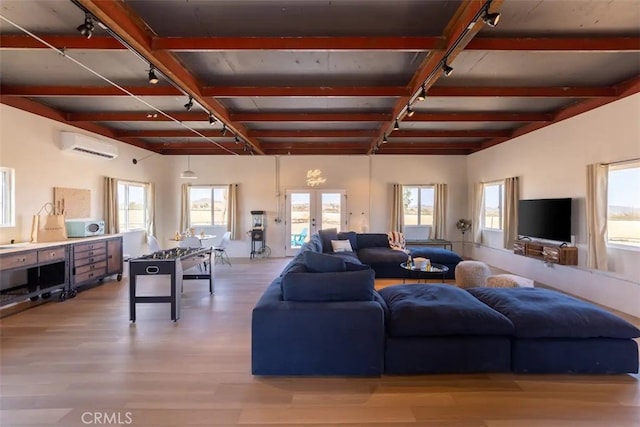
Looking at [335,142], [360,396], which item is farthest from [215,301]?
[335,142]

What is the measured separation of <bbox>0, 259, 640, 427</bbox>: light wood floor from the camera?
2158 mm

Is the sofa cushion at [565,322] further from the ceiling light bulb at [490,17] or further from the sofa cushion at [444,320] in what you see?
the ceiling light bulb at [490,17]

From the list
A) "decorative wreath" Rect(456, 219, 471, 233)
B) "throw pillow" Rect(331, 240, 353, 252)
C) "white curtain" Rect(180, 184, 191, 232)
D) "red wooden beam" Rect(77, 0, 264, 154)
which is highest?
"red wooden beam" Rect(77, 0, 264, 154)

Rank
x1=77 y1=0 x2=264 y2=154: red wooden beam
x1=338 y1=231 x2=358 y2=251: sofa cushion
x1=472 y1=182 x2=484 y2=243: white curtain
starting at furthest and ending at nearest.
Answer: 1. x1=472 y1=182 x2=484 y2=243: white curtain
2. x1=338 y1=231 x2=358 y2=251: sofa cushion
3. x1=77 y1=0 x2=264 y2=154: red wooden beam

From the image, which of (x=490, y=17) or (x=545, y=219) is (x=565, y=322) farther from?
(x=545, y=219)

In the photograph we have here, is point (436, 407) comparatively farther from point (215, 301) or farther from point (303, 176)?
point (303, 176)

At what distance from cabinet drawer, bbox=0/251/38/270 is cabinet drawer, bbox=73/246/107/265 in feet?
2.37

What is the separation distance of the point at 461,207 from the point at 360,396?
7841mm

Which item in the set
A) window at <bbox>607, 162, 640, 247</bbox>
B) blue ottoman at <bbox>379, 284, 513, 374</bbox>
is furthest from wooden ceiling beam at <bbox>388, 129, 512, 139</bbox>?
blue ottoman at <bbox>379, 284, 513, 374</bbox>

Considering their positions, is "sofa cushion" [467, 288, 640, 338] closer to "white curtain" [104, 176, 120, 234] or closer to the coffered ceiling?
the coffered ceiling

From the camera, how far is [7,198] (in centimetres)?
466

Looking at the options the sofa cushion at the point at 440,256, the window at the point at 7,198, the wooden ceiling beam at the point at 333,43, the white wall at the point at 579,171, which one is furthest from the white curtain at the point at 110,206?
the white wall at the point at 579,171

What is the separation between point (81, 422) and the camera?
7.00 feet

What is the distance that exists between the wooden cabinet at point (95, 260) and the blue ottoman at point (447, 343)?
16.6 feet
